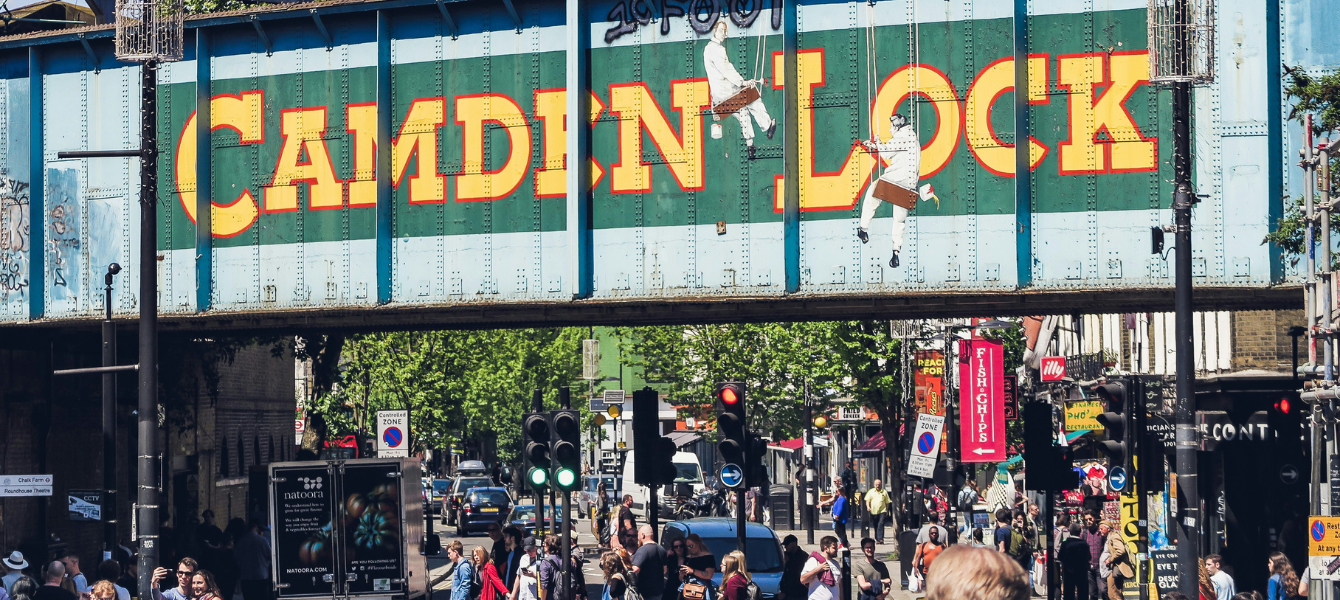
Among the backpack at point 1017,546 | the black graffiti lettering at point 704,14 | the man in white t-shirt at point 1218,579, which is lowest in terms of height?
the backpack at point 1017,546

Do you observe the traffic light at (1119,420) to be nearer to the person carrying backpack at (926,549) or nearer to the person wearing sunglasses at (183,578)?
the person carrying backpack at (926,549)

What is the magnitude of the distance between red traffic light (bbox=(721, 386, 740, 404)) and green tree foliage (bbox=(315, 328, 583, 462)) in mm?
21514

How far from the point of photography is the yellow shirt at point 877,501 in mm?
39031

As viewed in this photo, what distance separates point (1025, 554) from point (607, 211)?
9.77 meters

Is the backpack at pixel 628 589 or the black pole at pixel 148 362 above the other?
the black pole at pixel 148 362

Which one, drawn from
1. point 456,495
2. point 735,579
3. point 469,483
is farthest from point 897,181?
point 469,483

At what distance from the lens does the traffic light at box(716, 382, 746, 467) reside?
20.1 meters

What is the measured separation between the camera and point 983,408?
115 feet

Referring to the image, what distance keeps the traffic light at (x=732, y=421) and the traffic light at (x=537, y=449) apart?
91.5 inches

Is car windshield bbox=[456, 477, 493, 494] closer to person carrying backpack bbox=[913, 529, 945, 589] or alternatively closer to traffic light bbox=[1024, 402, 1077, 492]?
person carrying backpack bbox=[913, 529, 945, 589]

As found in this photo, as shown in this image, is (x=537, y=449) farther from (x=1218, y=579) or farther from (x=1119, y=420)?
(x=1218, y=579)

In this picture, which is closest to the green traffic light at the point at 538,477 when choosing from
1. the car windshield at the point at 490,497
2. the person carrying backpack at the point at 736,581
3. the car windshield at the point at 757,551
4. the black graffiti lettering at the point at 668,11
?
the car windshield at the point at 757,551

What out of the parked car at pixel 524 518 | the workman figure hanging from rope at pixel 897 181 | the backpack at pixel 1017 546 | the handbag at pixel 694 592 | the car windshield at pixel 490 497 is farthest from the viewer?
the car windshield at pixel 490 497

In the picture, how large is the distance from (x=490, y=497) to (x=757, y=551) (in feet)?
82.4
